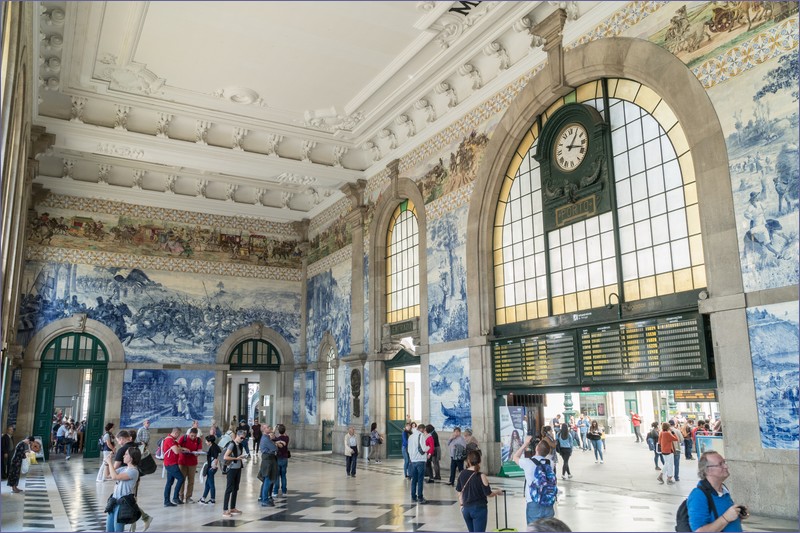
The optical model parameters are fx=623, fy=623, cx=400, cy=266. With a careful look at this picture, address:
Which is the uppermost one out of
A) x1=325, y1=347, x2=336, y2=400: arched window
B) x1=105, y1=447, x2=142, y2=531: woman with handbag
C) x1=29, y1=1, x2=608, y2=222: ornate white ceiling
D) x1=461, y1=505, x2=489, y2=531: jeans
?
x1=29, y1=1, x2=608, y2=222: ornate white ceiling

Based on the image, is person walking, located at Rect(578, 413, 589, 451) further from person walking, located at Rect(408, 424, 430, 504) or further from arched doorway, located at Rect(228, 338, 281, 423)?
person walking, located at Rect(408, 424, 430, 504)

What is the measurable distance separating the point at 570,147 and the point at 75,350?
1801 cm

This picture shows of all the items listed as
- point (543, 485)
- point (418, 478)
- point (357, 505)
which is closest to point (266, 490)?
point (357, 505)

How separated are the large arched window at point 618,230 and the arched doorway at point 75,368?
14987 millimetres

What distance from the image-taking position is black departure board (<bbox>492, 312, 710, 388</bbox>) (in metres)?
10.2

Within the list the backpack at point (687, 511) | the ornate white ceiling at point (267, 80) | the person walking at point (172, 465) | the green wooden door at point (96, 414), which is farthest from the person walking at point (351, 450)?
the green wooden door at point (96, 414)

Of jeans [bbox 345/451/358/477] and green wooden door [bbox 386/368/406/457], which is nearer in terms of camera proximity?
jeans [bbox 345/451/358/477]

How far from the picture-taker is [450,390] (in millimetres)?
15625

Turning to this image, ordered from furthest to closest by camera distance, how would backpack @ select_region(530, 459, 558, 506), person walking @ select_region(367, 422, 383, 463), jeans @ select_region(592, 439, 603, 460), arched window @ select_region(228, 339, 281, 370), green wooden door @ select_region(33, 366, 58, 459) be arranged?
arched window @ select_region(228, 339, 281, 370) → green wooden door @ select_region(33, 366, 58, 459) → person walking @ select_region(367, 422, 383, 463) → jeans @ select_region(592, 439, 603, 460) → backpack @ select_region(530, 459, 558, 506)

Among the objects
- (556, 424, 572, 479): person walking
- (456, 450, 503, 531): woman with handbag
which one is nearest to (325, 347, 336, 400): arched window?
(556, 424, 572, 479): person walking

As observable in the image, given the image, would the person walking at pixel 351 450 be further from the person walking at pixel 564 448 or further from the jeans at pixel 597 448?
the jeans at pixel 597 448

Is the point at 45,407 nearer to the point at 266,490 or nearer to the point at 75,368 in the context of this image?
the point at 75,368

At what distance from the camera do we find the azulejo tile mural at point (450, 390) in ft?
49.5

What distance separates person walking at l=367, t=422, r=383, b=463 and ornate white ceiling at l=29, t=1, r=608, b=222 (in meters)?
8.21
